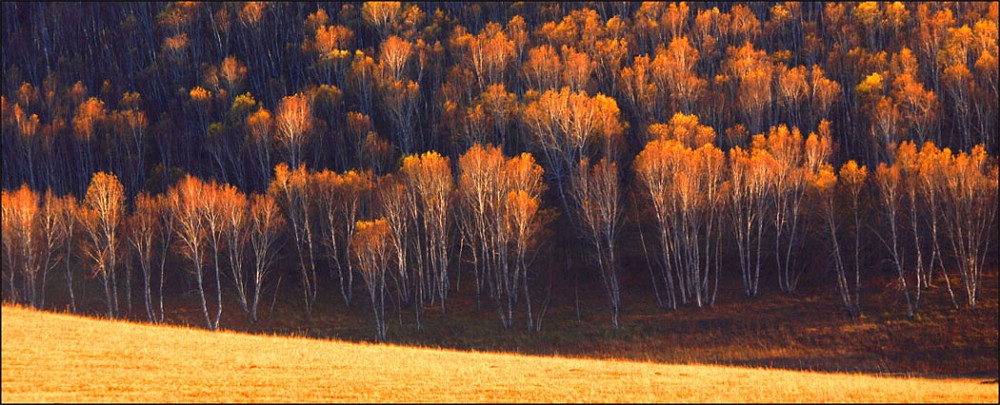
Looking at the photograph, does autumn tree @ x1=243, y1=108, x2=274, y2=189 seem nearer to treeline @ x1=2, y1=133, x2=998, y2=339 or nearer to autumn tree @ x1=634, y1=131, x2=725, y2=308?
treeline @ x1=2, y1=133, x2=998, y2=339

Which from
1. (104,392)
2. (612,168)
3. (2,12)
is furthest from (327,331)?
(2,12)

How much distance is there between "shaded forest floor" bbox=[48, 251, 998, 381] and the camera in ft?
191

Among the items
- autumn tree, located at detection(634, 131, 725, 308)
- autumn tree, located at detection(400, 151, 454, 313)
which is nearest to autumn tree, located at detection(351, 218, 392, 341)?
autumn tree, located at detection(400, 151, 454, 313)

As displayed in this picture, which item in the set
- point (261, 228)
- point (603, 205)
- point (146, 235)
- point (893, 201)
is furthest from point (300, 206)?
point (893, 201)

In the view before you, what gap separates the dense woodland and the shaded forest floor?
952 mm

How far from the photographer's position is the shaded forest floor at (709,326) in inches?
2293

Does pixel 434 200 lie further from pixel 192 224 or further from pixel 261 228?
pixel 192 224

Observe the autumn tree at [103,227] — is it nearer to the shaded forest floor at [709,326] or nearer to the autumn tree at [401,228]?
the shaded forest floor at [709,326]

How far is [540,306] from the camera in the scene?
71812 millimetres

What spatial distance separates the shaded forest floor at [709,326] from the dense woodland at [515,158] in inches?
37.5

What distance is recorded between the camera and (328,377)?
3172cm

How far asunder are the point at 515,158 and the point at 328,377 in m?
43.6

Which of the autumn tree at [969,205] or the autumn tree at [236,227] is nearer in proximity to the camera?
the autumn tree at [969,205]

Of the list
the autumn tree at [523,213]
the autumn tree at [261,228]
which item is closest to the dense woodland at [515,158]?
the autumn tree at [523,213]
